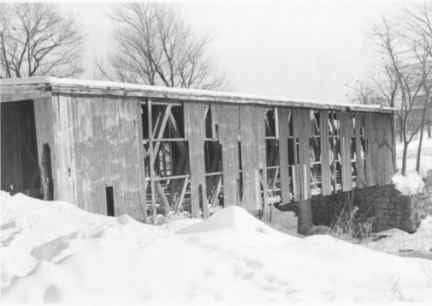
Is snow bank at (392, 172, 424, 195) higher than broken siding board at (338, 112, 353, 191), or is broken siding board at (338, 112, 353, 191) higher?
broken siding board at (338, 112, 353, 191)

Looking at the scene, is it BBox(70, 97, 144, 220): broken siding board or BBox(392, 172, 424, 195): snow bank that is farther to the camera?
BBox(392, 172, 424, 195): snow bank

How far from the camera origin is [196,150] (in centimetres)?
1307

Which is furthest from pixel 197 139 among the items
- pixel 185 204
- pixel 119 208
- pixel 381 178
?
pixel 381 178

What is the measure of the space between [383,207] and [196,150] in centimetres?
1444

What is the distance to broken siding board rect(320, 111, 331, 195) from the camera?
19.1 metres

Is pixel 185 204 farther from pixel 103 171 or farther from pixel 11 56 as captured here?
→ pixel 11 56

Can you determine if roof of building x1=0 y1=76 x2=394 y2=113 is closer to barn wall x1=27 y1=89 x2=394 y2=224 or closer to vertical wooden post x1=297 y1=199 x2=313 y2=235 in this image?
barn wall x1=27 y1=89 x2=394 y2=224

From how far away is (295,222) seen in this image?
958 inches

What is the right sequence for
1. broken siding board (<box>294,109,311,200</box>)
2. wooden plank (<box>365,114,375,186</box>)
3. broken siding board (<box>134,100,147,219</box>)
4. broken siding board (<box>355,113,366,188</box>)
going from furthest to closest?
wooden plank (<box>365,114,375,186</box>)
broken siding board (<box>355,113,366,188</box>)
broken siding board (<box>294,109,311,200</box>)
broken siding board (<box>134,100,147,219</box>)

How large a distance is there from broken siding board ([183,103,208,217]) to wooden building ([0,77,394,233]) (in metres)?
0.03

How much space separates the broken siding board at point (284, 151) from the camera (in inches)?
656

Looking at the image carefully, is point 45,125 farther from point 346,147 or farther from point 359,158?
point 359,158

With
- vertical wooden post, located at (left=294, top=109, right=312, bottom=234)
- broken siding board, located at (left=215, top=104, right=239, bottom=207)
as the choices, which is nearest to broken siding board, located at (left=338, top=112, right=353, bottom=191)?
vertical wooden post, located at (left=294, top=109, right=312, bottom=234)

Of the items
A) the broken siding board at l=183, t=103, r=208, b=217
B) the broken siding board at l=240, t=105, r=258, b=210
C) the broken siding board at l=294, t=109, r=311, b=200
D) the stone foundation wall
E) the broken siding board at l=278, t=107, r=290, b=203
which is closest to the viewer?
the broken siding board at l=183, t=103, r=208, b=217
